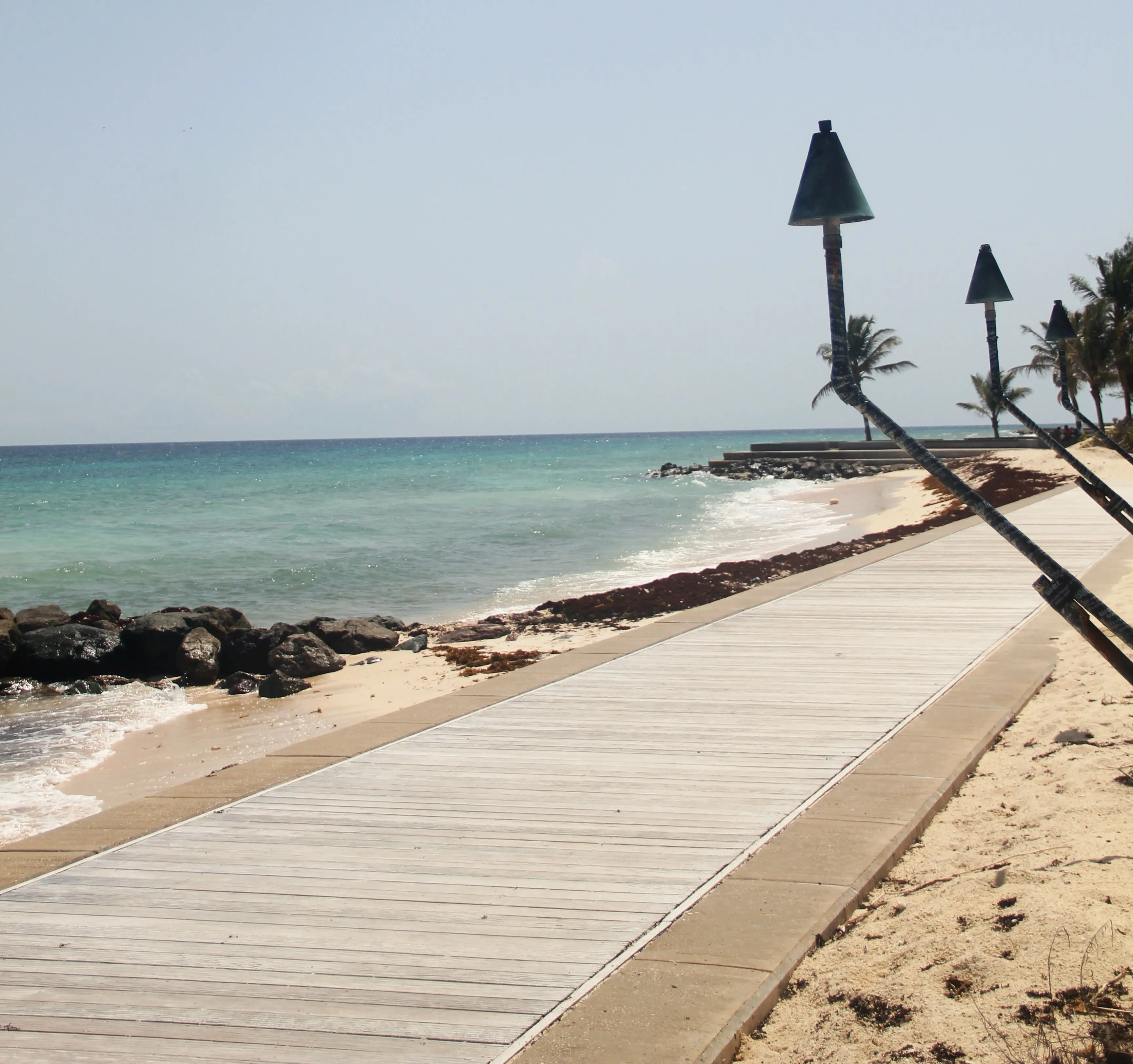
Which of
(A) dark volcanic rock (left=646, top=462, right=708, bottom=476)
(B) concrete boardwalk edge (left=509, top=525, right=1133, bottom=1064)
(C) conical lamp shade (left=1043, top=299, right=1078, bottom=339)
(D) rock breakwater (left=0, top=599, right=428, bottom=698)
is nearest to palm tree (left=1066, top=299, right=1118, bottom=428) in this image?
(A) dark volcanic rock (left=646, top=462, right=708, bottom=476)

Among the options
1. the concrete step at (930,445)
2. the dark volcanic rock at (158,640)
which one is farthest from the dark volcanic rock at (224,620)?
the concrete step at (930,445)

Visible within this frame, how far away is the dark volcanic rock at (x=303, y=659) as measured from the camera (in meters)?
12.8

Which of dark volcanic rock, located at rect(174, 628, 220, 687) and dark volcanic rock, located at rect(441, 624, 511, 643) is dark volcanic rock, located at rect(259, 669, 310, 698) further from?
dark volcanic rock, located at rect(441, 624, 511, 643)

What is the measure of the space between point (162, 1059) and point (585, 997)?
1.24m

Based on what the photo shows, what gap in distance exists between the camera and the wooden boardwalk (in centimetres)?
343

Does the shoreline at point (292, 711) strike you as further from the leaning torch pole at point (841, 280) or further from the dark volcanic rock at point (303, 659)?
the leaning torch pole at point (841, 280)

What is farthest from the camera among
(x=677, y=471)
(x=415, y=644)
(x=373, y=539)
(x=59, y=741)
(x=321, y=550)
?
(x=677, y=471)

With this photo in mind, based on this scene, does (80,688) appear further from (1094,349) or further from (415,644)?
(1094,349)

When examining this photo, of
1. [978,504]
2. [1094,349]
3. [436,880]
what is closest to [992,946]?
[978,504]

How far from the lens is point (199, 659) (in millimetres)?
13562

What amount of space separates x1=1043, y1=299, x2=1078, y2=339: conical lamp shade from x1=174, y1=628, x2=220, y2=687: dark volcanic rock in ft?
34.5

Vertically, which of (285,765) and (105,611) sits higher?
(285,765)

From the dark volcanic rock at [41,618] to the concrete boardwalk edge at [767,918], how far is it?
13624mm

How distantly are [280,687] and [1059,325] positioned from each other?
31.9 feet
